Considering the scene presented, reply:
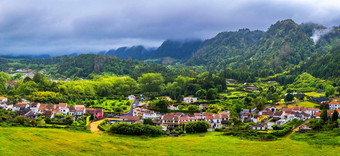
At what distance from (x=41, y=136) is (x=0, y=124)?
38.0 feet

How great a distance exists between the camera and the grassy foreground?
4034 centimetres

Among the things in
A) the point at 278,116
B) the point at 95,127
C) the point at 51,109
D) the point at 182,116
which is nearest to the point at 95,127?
the point at 95,127

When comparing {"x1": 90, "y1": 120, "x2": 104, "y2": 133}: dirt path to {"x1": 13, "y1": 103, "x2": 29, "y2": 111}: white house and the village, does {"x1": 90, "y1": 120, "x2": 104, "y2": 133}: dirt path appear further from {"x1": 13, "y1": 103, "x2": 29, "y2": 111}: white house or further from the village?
{"x1": 13, "y1": 103, "x2": 29, "y2": 111}: white house

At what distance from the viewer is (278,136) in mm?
50438

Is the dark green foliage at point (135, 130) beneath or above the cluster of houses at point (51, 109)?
beneath

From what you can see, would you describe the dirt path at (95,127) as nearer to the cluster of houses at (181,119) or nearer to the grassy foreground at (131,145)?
the cluster of houses at (181,119)

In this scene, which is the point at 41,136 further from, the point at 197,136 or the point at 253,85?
the point at 253,85

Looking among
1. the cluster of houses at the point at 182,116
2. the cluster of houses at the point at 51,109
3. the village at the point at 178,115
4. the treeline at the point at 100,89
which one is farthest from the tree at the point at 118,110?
the treeline at the point at 100,89

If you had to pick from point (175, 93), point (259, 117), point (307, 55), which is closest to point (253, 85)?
point (175, 93)

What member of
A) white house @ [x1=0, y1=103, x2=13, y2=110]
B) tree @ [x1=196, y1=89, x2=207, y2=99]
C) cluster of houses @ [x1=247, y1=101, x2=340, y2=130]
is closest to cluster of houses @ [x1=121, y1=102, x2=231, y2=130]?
cluster of houses @ [x1=247, y1=101, x2=340, y2=130]

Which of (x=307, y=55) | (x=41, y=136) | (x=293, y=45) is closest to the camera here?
(x=41, y=136)

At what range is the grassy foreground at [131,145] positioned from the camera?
132ft

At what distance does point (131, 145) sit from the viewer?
44562 mm

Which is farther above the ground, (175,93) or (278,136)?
(175,93)
